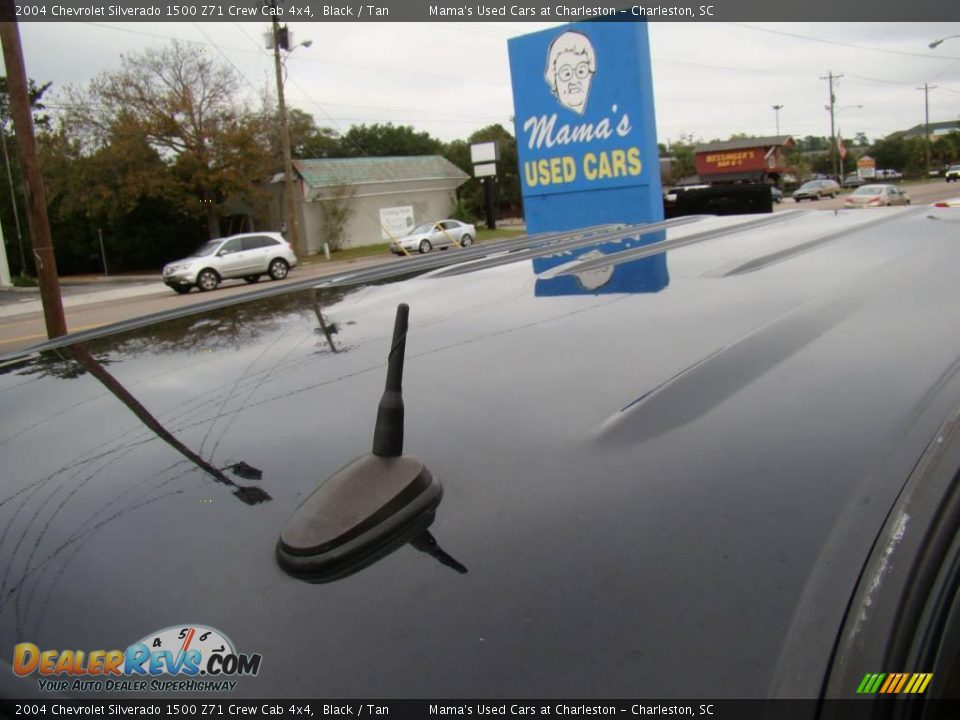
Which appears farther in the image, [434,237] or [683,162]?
[683,162]

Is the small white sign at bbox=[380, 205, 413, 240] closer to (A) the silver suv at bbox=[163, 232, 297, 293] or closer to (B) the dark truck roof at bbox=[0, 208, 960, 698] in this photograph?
(A) the silver suv at bbox=[163, 232, 297, 293]

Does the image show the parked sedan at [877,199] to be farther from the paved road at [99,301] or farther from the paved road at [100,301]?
the paved road at [99,301]

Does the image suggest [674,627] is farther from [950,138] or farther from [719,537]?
[950,138]

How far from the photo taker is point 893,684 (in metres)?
0.81

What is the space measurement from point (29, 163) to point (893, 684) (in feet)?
49.3

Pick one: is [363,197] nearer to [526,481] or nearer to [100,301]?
[100,301]

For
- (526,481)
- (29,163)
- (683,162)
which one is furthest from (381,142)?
(526,481)

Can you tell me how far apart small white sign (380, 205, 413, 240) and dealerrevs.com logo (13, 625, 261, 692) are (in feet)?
141

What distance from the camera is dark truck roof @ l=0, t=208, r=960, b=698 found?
865 millimetres

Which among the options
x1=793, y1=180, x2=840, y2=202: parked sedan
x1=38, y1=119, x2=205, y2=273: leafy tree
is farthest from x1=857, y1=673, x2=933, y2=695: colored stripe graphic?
x1=793, y1=180, x2=840, y2=202: parked sedan

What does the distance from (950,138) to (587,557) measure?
92.4 meters

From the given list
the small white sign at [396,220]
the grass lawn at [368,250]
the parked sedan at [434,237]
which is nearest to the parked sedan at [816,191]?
the grass lawn at [368,250]

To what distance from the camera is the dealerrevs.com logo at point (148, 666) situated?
0.87m

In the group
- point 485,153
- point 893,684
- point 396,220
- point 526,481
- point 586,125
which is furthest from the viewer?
point 396,220
